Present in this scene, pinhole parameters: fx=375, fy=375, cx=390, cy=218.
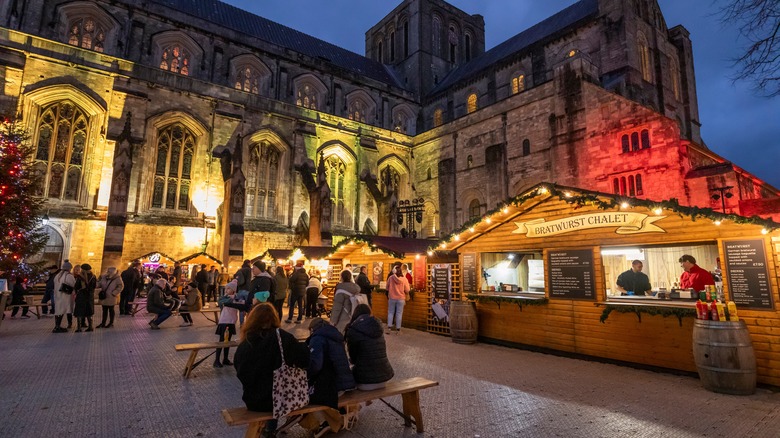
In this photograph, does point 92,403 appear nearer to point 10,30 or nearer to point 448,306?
point 448,306

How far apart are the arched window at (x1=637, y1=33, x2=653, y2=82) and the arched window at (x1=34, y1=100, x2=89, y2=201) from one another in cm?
2850

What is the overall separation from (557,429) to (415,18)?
35.0 m

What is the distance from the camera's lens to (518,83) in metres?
25.1

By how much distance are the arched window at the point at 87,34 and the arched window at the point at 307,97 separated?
10.6 meters

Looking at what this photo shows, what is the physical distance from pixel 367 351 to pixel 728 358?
4.91 meters

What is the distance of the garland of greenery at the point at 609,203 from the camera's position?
5457 mm

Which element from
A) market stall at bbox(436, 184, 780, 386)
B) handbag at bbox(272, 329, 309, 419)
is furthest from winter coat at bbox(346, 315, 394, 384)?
market stall at bbox(436, 184, 780, 386)

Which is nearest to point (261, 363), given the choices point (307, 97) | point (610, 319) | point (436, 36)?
point (610, 319)

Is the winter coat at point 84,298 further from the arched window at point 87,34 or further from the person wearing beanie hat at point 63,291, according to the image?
the arched window at point 87,34

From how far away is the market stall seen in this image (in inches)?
215

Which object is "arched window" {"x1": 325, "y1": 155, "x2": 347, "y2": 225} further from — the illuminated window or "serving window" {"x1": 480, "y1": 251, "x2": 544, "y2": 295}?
"serving window" {"x1": 480, "y1": 251, "x2": 544, "y2": 295}

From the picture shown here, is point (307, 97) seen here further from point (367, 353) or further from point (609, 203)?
point (367, 353)

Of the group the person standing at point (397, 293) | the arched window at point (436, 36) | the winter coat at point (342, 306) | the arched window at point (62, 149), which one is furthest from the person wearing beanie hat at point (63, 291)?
the arched window at point (436, 36)

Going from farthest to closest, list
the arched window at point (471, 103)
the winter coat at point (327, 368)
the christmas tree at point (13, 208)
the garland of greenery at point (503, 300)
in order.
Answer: the arched window at point (471, 103), the christmas tree at point (13, 208), the garland of greenery at point (503, 300), the winter coat at point (327, 368)
